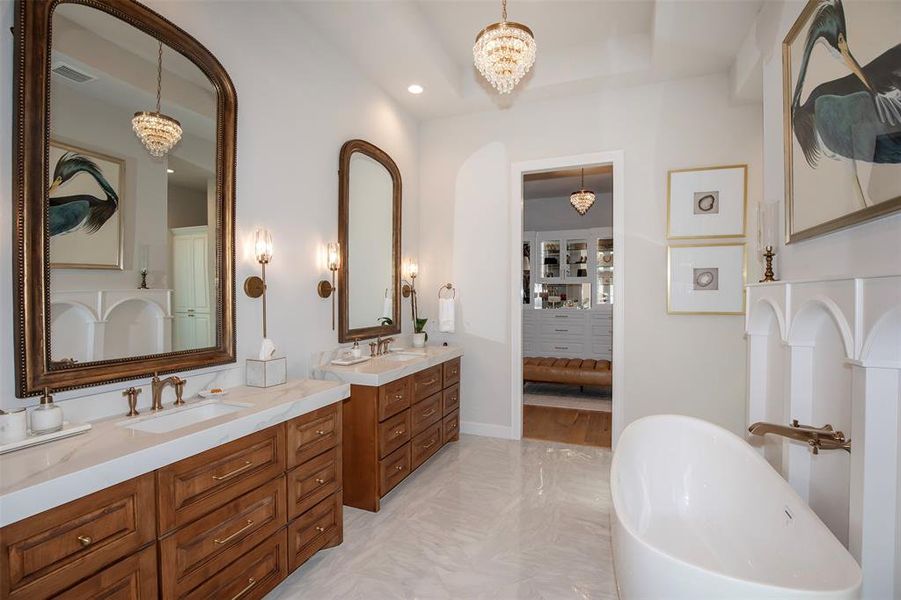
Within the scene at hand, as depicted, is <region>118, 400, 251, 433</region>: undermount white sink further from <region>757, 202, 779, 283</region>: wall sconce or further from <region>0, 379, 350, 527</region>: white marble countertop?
<region>757, 202, 779, 283</region>: wall sconce

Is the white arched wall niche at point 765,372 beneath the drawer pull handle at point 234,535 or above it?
above

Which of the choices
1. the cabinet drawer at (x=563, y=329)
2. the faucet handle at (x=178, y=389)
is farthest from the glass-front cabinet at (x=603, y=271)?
the faucet handle at (x=178, y=389)

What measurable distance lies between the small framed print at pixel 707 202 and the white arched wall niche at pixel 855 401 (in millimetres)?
1708

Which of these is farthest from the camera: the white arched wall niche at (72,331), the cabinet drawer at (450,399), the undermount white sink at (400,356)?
the cabinet drawer at (450,399)

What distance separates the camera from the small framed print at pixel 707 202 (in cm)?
336

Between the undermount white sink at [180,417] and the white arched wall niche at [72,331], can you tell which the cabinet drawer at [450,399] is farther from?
the white arched wall niche at [72,331]

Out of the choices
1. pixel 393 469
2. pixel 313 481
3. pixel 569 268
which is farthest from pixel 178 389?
pixel 569 268

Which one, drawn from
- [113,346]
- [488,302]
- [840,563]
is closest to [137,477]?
[113,346]

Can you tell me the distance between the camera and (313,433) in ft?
6.77

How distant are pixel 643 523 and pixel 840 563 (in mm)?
994

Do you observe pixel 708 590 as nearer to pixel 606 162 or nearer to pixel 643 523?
pixel 643 523

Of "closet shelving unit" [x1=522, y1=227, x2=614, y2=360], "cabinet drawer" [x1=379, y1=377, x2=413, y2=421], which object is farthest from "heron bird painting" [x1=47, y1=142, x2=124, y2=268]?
"closet shelving unit" [x1=522, y1=227, x2=614, y2=360]

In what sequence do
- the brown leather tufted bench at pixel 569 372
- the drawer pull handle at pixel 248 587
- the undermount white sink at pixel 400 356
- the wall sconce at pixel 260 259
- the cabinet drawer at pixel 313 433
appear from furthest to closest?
the brown leather tufted bench at pixel 569 372 < the undermount white sink at pixel 400 356 < the wall sconce at pixel 260 259 < the cabinet drawer at pixel 313 433 < the drawer pull handle at pixel 248 587

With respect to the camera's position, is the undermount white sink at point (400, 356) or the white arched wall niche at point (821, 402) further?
the undermount white sink at point (400, 356)
